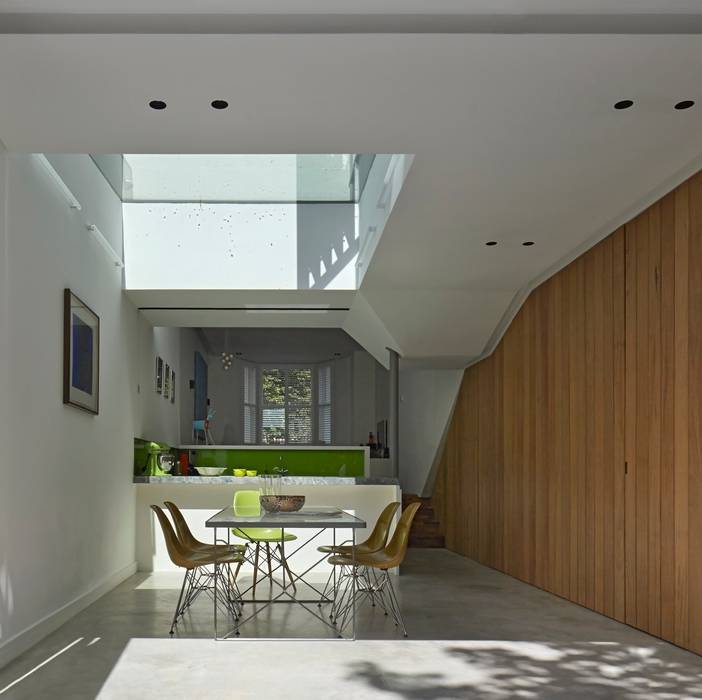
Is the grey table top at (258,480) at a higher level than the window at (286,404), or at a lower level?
lower

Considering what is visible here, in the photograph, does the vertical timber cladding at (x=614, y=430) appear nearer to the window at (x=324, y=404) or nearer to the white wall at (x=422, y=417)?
the white wall at (x=422, y=417)

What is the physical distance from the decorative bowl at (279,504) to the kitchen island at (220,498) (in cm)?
235

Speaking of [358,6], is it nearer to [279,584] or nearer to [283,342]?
[279,584]

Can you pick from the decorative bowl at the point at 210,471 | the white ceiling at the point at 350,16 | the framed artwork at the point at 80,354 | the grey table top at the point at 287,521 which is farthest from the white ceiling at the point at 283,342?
the white ceiling at the point at 350,16

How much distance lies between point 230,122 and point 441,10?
1416mm

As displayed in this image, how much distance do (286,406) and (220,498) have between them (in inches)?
329

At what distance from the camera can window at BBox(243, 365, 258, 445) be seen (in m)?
17.5

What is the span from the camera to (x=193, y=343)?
14.7 m

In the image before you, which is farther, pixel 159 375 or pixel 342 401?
pixel 342 401

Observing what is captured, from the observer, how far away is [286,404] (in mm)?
17781

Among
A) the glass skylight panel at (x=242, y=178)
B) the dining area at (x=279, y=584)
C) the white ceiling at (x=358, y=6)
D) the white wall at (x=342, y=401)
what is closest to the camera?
the white ceiling at (x=358, y=6)

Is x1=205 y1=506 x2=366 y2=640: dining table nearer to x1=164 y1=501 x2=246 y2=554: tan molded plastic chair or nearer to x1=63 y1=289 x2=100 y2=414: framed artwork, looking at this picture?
x1=164 y1=501 x2=246 y2=554: tan molded plastic chair

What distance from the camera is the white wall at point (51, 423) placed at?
208 inches

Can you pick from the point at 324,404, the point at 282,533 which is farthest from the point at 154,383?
the point at 324,404
